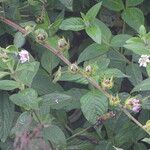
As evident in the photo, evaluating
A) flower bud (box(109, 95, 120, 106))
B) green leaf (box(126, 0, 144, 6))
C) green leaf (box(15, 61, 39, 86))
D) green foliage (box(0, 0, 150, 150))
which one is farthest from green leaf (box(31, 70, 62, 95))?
green leaf (box(126, 0, 144, 6))

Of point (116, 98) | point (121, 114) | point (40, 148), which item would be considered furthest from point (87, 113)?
point (40, 148)

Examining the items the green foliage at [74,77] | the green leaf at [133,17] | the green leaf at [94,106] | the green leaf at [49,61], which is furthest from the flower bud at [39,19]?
the green leaf at [94,106]

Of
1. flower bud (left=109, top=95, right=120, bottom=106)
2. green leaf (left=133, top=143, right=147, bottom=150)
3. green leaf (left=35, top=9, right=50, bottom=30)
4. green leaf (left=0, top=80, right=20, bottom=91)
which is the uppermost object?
green leaf (left=35, top=9, right=50, bottom=30)

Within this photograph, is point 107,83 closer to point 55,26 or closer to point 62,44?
point 62,44

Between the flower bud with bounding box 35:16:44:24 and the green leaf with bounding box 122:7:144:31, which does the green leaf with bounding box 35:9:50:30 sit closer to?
the flower bud with bounding box 35:16:44:24

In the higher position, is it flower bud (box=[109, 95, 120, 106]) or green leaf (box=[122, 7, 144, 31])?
green leaf (box=[122, 7, 144, 31])

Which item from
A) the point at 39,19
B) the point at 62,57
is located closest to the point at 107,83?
the point at 62,57

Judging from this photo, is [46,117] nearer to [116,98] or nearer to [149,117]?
[116,98]
